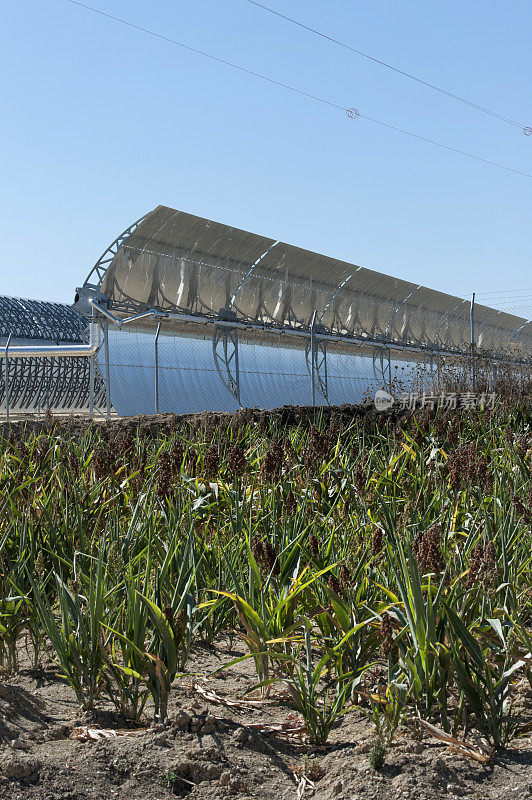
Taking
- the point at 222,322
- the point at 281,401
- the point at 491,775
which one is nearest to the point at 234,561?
the point at 491,775

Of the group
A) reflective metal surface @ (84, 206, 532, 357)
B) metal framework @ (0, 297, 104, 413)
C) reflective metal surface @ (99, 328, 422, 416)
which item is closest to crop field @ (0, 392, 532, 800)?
reflective metal surface @ (99, 328, 422, 416)

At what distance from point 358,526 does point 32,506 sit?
59.1 inches

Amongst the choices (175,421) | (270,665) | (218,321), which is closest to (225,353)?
(218,321)

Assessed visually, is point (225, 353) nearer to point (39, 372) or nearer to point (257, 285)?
point (257, 285)

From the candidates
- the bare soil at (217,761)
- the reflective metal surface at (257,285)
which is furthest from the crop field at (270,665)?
the reflective metal surface at (257,285)

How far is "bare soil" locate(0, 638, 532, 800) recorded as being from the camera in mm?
1702

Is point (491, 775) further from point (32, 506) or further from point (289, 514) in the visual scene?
point (32, 506)

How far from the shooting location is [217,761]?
1879 millimetres

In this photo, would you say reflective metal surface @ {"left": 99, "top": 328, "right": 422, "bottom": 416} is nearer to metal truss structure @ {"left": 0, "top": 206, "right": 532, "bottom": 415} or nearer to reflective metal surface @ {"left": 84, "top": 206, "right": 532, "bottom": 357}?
metal truss structure @ {"left": 0, "top": 206, "right": 532, "bottom": 415}

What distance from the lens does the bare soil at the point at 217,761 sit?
1702 mm

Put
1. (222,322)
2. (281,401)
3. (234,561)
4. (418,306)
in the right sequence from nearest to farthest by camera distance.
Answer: (234,561) < (222,322) < (281,401) < (418,306)

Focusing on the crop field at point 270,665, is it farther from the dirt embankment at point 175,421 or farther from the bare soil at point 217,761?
the dirt embankment at point 175,421

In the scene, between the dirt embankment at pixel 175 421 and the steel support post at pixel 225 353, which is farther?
the steel support post at pixel 225 353

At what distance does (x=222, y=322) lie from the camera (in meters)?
18.4
